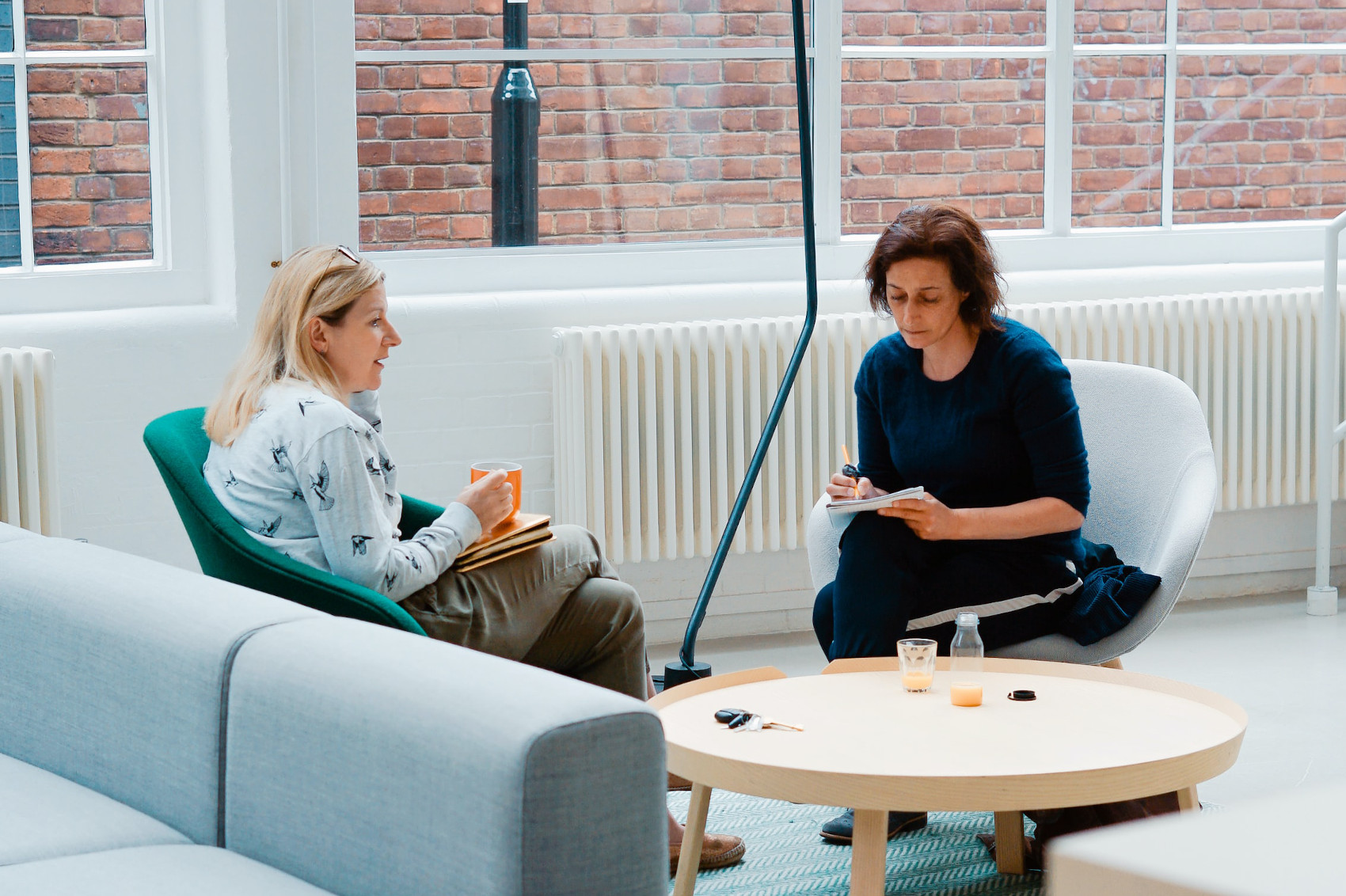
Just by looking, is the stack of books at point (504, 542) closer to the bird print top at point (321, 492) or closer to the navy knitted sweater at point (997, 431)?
the bird print top at point (321, 492)

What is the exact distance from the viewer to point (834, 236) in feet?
14.3

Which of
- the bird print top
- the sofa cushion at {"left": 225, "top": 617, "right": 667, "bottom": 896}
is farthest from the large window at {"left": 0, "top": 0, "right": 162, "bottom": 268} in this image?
the sofa cushion at {"left": 225, "top": 617, "right": 667, "bottom": 896}

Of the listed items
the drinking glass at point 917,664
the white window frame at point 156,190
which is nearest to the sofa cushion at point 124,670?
the drinking glass at point 917,664

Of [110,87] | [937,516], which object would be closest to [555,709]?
[937,516]

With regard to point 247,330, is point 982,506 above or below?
below

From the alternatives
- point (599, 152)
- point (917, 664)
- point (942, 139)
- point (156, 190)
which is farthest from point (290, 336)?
point (942, 139)

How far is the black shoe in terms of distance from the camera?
8.82 ft

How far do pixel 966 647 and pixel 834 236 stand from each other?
7.00 ft

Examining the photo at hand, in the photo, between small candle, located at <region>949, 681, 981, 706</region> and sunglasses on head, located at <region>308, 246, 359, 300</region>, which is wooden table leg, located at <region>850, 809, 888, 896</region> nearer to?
small candle, located at <region>949, 681, 981, 706</region>

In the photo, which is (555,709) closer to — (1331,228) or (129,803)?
(129,803)

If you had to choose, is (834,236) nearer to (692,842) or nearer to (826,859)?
(826,859)

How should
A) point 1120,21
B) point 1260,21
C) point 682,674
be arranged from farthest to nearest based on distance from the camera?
1. point 1260,21
2. point 1120,21
3. point 682,674

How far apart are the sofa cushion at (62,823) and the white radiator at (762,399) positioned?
7.18ft

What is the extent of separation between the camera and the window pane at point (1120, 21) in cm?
450
